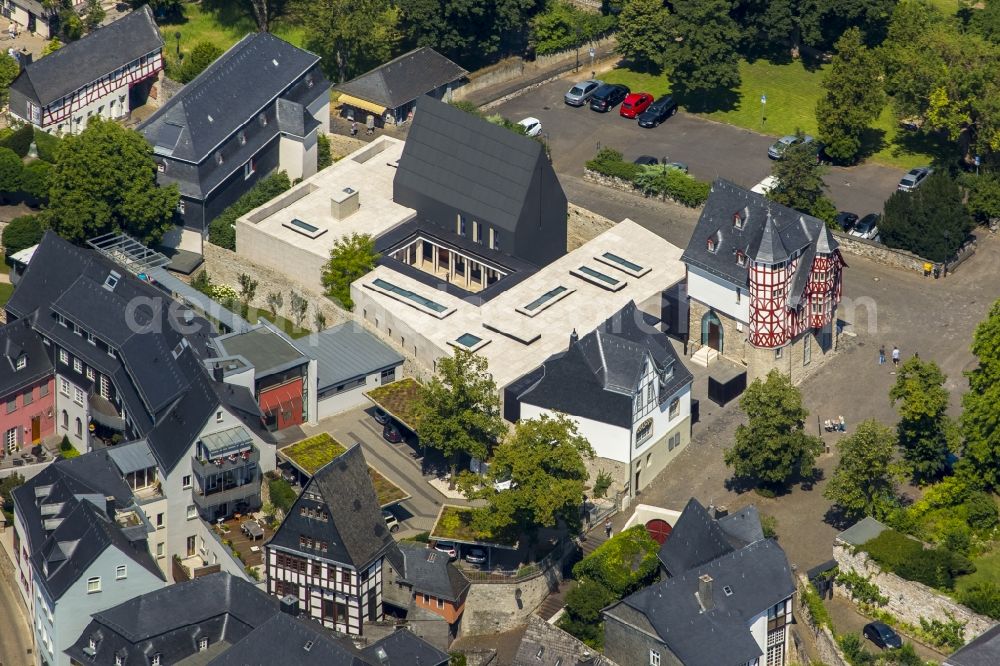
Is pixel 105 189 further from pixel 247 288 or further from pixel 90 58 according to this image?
pixel 90 58

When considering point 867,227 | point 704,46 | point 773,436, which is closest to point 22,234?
point 704,46

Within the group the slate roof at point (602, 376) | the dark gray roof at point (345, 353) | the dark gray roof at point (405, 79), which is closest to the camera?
the slate roof at point (602, 376)

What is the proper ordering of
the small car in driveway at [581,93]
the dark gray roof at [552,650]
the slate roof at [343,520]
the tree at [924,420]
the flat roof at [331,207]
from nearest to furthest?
the dark gray roof at [552,650] → the slate roof at [343,520] → the tree at [924,420] → the flat roof at [331,207] → the small car in driveway at [581,93]

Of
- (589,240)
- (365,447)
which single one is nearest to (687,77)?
(589,240)

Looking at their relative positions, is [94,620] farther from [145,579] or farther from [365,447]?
[365,447]

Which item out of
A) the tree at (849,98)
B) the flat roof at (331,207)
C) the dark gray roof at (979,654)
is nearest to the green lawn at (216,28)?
the flat roof at (331,207)

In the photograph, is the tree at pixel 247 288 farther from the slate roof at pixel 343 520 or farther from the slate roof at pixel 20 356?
the slate roof at pixel 343 520
